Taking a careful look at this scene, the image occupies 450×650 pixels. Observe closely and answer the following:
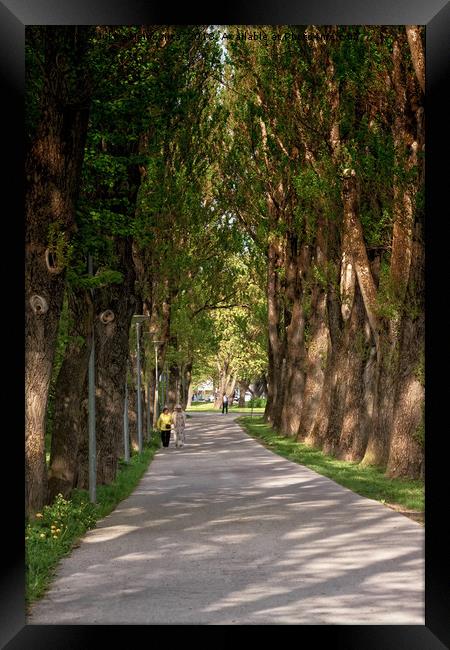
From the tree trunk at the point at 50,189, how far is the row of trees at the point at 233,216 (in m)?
0.02

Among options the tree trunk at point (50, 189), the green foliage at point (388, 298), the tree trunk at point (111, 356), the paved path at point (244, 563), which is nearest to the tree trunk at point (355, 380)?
the green foliage at point (388, 298)

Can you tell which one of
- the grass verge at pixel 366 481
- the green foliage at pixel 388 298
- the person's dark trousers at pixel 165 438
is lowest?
the grass verge at pixel 366 481

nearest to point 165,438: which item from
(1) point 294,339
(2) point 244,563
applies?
(1) point 294,339

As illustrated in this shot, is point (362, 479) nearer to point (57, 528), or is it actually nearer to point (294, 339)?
point (57, 528)

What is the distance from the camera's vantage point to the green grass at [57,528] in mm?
11047

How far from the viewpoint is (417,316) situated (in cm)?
2227

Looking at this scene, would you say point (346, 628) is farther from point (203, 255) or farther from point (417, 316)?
point (203, 255)

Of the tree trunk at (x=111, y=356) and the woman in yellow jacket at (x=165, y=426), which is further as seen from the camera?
the woman in yellow jacket at (x=165, y=426)

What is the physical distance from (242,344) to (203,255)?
3371cm

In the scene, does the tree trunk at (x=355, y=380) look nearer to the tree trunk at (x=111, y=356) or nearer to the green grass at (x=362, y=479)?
the green grass at (x=362, y=479)

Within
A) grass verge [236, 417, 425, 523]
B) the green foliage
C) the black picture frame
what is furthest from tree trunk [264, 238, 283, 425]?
the black picture frame
